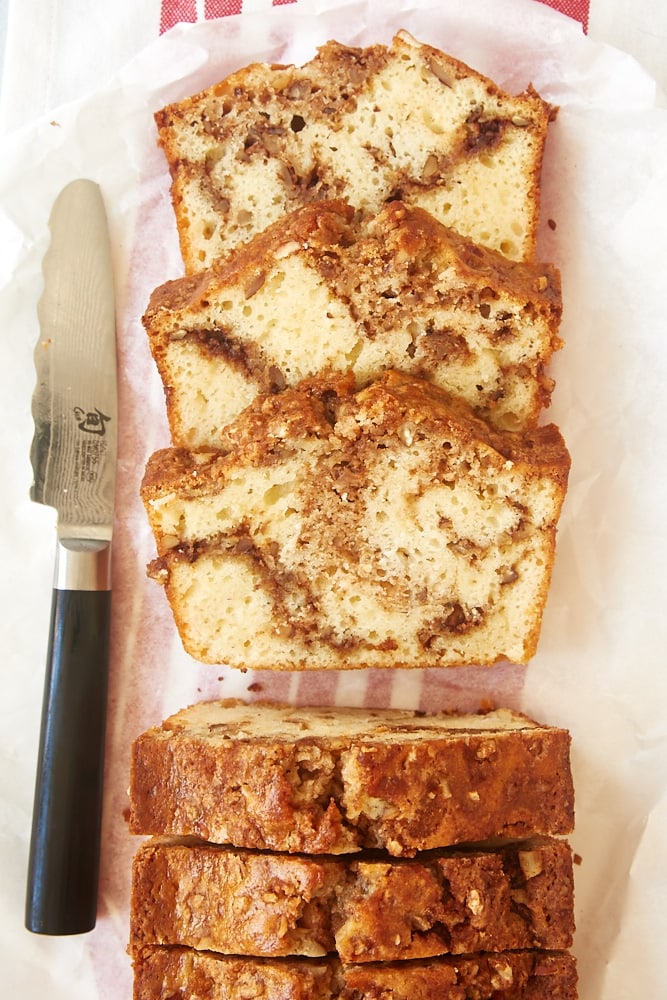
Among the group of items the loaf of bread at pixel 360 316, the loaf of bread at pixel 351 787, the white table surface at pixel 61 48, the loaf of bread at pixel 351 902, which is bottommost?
the loaf of bread at pixel 351 902

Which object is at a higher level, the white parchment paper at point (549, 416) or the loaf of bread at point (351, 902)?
the white parchment paper at point (549, 416)

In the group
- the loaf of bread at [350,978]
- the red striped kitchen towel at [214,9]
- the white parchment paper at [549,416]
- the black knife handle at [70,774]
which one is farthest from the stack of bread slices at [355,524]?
the red striped kitchen towel at [214,9]

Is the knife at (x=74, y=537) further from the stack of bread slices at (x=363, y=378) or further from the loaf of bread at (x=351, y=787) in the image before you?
the loaf of bread at (x=351, y=787)

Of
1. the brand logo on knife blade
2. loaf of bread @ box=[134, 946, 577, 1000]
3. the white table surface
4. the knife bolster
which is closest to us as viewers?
loaf of bread @ box=[134, 946, 577, 1000]

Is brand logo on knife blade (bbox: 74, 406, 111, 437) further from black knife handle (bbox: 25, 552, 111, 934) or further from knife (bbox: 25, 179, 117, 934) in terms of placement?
black knife handle (bbox: 25, 552, 111, 934)

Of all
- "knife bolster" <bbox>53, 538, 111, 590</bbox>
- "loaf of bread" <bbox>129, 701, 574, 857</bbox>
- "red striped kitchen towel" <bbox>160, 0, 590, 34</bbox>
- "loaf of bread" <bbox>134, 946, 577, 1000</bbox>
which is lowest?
"loaf of bread" <bbox>134, 946, 577, 1000</bbox>

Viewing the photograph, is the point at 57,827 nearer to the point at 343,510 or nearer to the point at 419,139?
the point at 343,510

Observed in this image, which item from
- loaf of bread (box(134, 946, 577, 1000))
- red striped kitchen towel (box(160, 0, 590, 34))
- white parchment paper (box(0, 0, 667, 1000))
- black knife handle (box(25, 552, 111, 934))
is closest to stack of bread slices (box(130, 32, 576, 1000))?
loaf of bread (box(134, 946, 577, 1000))
